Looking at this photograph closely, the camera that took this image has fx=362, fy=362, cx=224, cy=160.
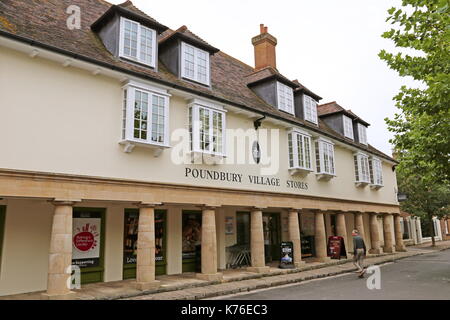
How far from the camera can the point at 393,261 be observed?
2044 cm

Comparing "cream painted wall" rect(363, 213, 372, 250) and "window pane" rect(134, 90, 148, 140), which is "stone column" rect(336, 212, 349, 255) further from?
"window pane" rect(134, 90, 148, 140)

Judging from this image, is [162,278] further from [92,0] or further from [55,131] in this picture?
[92,0]

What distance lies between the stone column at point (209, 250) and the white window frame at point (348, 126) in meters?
13.2

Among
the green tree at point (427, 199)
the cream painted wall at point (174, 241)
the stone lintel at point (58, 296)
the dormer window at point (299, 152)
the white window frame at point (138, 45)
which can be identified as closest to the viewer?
the stone lintel at point (58, 296)

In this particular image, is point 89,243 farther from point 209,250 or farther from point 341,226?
point 341,226

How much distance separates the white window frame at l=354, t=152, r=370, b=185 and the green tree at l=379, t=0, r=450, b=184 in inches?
289

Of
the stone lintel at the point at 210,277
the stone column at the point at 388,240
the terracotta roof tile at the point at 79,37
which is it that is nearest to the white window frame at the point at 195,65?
the terracotta roof tile at the point at 79,37

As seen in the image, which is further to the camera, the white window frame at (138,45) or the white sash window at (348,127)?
the white sash window at (348,127)

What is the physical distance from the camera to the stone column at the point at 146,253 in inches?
412

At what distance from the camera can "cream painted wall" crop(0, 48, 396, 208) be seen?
8.84 metres

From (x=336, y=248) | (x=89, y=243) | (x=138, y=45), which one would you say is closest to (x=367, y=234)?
(x=336, y=248)

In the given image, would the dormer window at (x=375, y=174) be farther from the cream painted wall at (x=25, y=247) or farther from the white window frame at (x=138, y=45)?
the cream painted wall at (x=25, y=247)

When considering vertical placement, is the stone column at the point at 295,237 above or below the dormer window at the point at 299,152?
below
